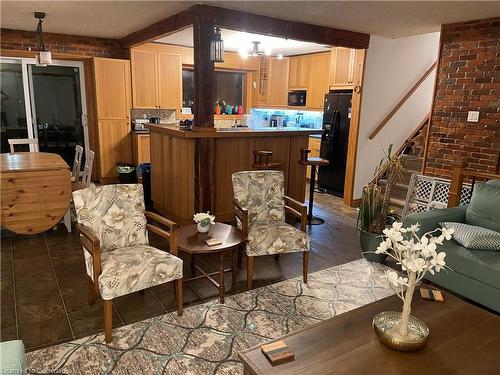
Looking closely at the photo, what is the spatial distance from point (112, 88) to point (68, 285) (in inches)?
162

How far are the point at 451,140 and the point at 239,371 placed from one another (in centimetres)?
398

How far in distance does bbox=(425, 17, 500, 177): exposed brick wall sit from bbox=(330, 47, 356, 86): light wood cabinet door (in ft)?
5.17

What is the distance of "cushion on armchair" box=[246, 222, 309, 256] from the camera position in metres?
2.96

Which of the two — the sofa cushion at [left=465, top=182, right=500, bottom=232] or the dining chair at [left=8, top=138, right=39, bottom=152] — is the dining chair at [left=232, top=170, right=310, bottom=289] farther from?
the dining chair at [left=8, top=138, right=39, bottom=152]

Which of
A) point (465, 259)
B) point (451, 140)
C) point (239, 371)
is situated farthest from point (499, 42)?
point (239, 371)

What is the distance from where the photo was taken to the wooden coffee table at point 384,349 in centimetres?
155

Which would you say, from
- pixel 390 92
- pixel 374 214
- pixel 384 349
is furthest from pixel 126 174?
pixel 384 349

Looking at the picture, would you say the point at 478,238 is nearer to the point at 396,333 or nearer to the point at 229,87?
the point at 396,333

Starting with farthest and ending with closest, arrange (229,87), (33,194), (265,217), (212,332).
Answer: (229,87) → (33,194) → (265,217) → (212,332)

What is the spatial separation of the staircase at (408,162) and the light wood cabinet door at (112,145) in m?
4.25

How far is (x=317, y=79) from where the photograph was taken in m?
7.24

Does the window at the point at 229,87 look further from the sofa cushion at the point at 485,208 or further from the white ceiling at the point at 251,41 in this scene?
the sofa cushion at the point at 485,208

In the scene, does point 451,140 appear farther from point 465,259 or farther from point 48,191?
point 48,191

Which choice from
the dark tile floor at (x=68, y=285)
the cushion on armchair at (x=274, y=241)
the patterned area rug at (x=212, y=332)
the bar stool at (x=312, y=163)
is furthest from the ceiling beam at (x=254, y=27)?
the patterned area rug at (x=212, y=332)
